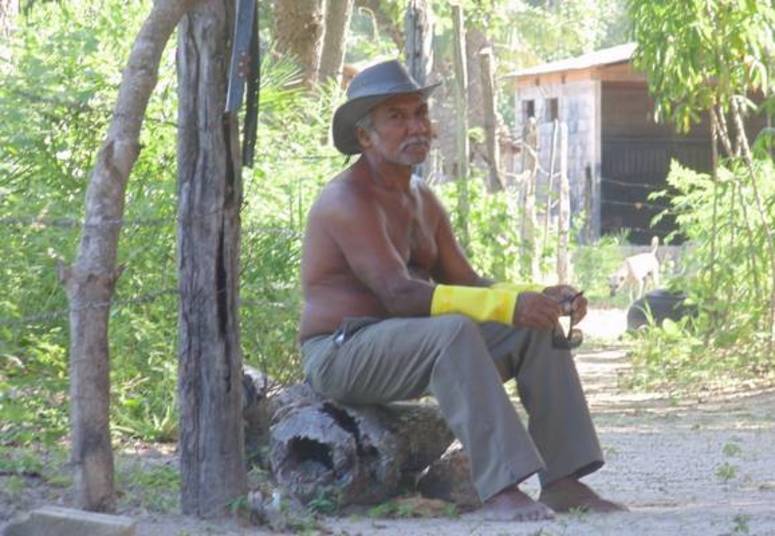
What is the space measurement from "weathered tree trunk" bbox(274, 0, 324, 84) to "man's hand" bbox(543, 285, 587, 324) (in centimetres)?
817

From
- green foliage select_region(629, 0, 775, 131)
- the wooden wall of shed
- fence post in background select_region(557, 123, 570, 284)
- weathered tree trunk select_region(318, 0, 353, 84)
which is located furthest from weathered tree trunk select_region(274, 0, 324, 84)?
the wooden wall of shed

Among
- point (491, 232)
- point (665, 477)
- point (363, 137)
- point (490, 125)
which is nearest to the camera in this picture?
point (363, 137)

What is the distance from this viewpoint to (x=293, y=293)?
8555 millimetres

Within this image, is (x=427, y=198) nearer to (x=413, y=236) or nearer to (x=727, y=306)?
(x=413, y=236)

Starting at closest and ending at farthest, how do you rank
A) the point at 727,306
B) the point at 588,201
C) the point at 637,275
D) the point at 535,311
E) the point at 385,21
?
the point at 535,311 < the point at 727,306 < the point at 637,275 < the point at 385,21 < the point at 588,201

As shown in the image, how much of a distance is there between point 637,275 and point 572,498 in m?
15.7

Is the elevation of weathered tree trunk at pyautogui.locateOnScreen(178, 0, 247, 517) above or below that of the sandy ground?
above

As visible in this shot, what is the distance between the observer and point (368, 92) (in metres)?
6.25

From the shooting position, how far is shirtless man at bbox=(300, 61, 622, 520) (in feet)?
18.6

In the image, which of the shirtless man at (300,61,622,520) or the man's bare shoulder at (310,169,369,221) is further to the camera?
the man's bare shoulder at (310,169,369,221)

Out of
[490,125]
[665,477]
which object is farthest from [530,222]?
[665,477]

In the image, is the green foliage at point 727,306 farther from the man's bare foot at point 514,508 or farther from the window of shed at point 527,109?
the window of shed at point 527,109

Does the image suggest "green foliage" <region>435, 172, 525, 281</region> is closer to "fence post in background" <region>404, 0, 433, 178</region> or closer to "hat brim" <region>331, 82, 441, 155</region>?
"fence post in background" <region>404, 0, 433, 178</region>

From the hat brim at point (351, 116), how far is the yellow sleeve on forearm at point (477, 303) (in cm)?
82
